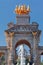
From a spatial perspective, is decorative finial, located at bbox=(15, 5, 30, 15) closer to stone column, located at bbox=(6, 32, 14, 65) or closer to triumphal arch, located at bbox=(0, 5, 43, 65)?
triumphal arch, located at bbox=(0, 5, 43, 65)

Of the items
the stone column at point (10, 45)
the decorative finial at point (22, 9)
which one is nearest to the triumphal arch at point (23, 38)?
the stone column at point (10, 45)

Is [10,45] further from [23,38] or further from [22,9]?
[22,9]

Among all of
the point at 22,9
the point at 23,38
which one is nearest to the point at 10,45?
the point at 23,38

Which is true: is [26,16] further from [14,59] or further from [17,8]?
[14,59]

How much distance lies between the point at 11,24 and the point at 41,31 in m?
6.31

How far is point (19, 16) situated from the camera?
8075cm

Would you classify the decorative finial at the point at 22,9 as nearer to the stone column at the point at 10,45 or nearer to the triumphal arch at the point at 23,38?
the triumphal arch at the point at 23,38

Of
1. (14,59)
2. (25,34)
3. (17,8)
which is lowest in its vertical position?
(14,59)

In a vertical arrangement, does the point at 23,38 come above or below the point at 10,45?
above

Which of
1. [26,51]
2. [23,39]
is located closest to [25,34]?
[23,39]

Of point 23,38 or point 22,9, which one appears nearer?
point 23,38

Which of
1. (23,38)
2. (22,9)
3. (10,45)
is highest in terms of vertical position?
(22,9)

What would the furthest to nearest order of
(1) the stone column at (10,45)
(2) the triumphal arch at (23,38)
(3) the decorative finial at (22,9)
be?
(3) the decorative finial at (22,9)
(2) the triumphal arch at (23,38)
(1) the stone column at (10,45)

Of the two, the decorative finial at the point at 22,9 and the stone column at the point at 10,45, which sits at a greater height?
the decorative finial at the point at 22,9
